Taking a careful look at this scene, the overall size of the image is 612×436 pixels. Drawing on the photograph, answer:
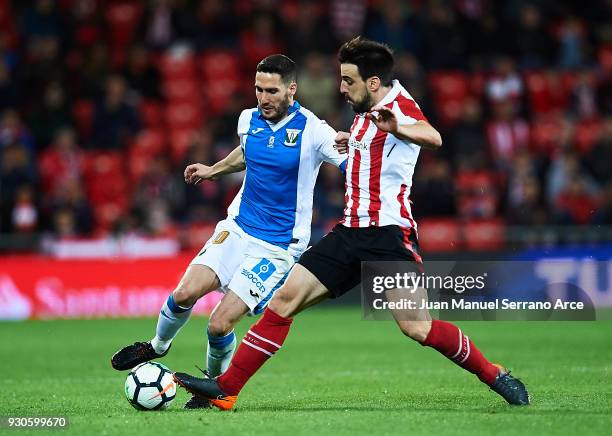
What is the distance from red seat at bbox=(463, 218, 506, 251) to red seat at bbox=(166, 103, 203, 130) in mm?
5197

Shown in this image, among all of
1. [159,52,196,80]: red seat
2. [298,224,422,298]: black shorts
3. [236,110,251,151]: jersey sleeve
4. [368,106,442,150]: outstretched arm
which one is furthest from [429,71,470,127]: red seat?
[368,106,442,150]: outstretched arm

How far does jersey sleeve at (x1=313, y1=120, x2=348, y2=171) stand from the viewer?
8.16m

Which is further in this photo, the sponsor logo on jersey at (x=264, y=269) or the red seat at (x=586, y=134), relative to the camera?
the red seat at (x=586, y=134)

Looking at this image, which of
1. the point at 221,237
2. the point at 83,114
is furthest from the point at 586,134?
the point at 221,237

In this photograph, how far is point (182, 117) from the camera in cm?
1909

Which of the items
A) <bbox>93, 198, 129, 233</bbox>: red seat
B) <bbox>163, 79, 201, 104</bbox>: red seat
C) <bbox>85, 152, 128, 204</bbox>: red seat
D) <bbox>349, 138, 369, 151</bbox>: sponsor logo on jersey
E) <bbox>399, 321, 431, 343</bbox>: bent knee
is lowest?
<bbox>93, 198, 129, 233</bbox>: red seat

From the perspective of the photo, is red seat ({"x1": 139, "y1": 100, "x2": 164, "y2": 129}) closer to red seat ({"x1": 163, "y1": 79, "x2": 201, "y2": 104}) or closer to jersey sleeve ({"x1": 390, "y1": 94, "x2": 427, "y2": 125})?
red seat ({"x1": 163, "y1": 79, "x2": 201, "y2": 104})

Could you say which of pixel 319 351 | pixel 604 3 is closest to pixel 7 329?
pixel 319 351

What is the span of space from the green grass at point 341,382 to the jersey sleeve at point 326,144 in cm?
170

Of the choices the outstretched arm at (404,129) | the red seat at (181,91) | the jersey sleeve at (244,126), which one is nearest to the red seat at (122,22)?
the red seat at (181,91)

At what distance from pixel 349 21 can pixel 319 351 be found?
9048 millimetres

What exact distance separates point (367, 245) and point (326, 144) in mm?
1156

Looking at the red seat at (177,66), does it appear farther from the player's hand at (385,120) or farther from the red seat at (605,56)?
the player's hand at (385,120)

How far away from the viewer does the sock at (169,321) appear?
317 inches
